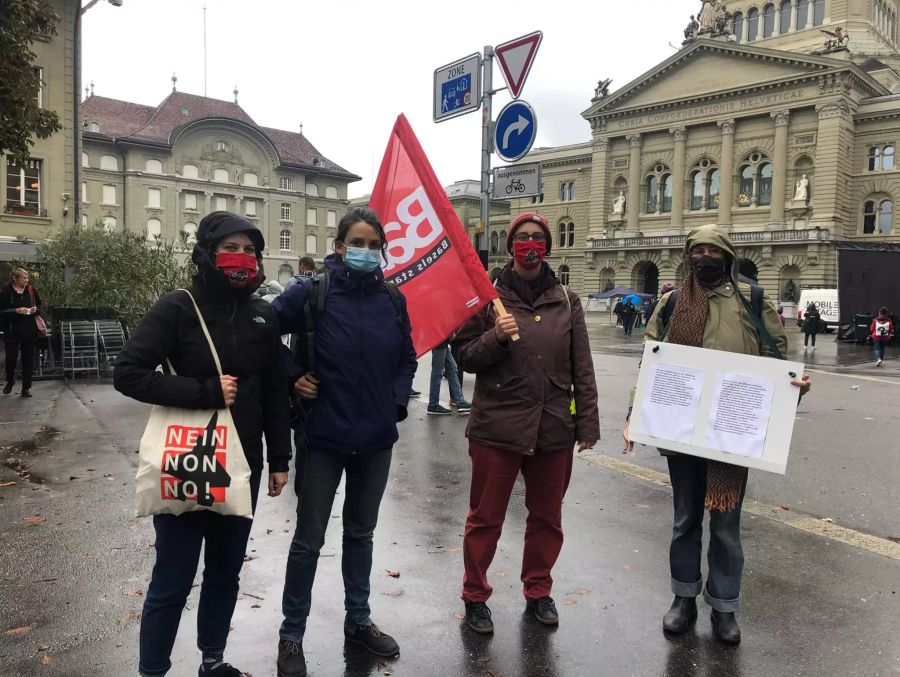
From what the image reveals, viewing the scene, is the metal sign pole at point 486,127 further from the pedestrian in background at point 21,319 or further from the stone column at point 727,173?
the stone column at point 727,173

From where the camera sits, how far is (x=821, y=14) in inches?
2731

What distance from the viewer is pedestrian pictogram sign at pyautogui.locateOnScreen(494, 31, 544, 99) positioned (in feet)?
27.5

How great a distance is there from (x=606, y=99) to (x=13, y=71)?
5921cm

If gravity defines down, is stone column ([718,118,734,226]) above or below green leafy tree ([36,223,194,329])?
above

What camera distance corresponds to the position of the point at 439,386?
10.3 m

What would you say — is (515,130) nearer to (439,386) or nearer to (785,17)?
(439,386)

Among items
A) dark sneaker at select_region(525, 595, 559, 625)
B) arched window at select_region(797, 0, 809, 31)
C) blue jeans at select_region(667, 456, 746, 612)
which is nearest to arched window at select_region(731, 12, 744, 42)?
arched window at select_region(797, 0, 809, 31)

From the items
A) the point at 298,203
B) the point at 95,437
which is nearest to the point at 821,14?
the point at 298,203

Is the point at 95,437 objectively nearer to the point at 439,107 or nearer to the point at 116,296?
the point at 439,107

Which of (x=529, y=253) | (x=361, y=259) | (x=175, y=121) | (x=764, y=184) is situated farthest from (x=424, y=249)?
(x=175, y=121)

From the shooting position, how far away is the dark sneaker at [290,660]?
322 centimetres

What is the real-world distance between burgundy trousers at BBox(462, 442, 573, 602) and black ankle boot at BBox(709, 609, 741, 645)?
866 millimetres

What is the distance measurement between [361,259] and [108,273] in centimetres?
1494

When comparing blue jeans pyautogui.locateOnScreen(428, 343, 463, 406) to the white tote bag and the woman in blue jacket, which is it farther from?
the white tote bag
